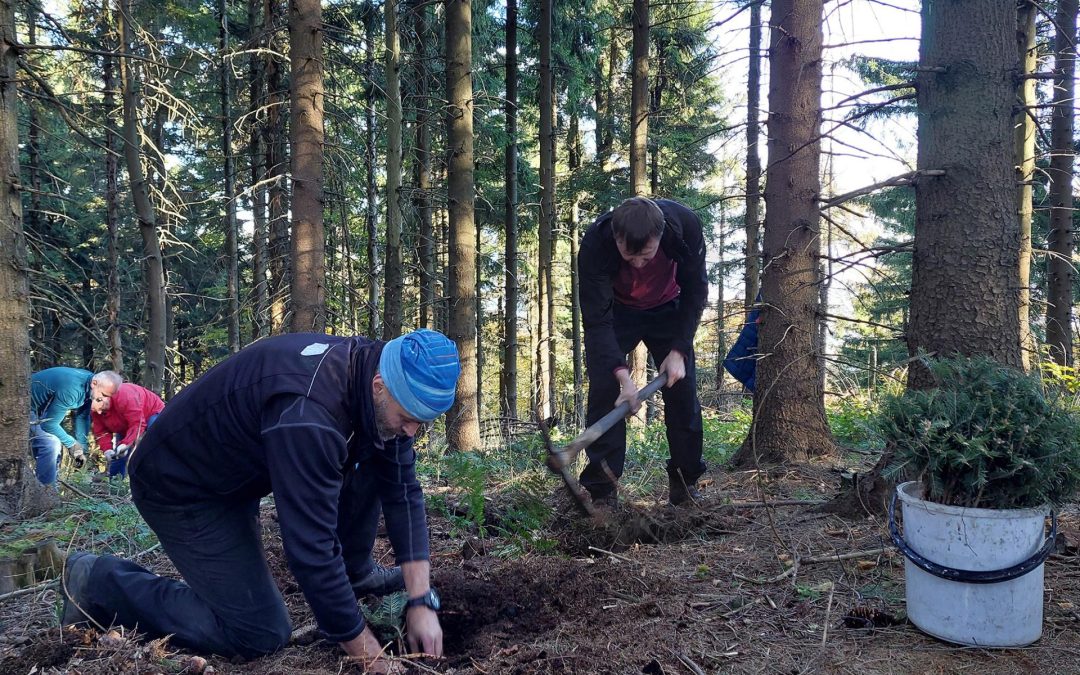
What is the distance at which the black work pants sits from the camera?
2.77 m

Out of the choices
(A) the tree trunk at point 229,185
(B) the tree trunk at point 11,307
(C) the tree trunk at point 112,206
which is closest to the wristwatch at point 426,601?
(B) the tree trunk at point 11,307

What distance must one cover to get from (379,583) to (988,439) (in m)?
2.64

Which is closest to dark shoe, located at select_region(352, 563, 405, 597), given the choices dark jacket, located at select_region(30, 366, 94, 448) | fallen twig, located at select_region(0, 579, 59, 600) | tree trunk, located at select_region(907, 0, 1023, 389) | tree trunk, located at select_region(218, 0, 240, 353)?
fallen twig, located at select_region(0, 579, 59, 600)

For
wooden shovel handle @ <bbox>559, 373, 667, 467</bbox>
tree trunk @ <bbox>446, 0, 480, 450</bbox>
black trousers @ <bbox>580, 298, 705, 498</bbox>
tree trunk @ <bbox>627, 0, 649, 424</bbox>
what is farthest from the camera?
tree trunk @ <bbox>627, 0, 649, 424</bbox>

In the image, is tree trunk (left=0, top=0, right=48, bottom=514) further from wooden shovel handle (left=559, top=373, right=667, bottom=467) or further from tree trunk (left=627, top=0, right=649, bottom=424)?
tree trunk (left=627, top=0, right=649, bottom=424)

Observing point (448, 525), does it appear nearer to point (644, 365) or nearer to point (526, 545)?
point (526, 545)

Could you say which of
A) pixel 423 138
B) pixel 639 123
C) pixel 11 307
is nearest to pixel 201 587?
pixel 11 307

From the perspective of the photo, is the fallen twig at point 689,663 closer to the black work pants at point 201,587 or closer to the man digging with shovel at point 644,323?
the man digging with shovel at point 644,323

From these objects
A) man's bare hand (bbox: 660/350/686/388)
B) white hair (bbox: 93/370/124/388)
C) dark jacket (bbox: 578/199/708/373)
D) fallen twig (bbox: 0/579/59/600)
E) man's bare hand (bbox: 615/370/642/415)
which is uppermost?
dark jacket (bbox: 578/199/708/373)

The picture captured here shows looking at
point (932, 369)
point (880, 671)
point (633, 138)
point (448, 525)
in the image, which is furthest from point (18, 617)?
point (633, 138)

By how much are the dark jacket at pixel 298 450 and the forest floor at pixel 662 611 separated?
0.49m

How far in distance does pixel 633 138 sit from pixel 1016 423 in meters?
9.52

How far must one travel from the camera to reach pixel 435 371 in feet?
7.67

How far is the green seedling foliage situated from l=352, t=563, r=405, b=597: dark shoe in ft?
7.41
